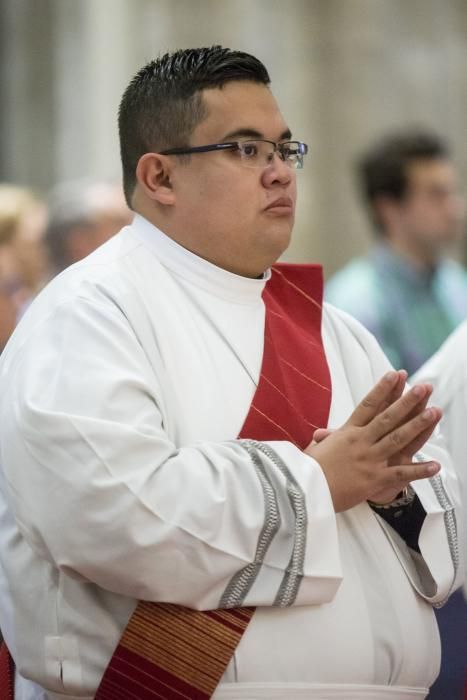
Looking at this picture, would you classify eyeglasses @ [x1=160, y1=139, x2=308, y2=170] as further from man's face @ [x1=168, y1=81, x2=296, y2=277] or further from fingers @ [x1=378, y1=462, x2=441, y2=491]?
fingers @ [x1=378, y1=462, x2=441, y2=491]

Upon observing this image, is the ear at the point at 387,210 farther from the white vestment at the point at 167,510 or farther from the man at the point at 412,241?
the white vestment at the point at 167,510

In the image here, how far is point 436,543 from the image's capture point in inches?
131

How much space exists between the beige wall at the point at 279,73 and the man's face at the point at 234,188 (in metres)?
5.78

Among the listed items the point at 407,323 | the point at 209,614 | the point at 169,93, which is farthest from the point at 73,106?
the point at 209,614

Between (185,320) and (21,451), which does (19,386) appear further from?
(185,320)

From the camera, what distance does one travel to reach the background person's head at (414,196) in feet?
23.2

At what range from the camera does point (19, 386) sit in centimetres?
300

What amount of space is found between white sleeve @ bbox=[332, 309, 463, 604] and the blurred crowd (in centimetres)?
253

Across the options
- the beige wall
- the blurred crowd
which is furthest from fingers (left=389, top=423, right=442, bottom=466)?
the beige wall

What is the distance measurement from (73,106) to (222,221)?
6.25m

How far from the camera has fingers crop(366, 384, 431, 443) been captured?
2.98 metres

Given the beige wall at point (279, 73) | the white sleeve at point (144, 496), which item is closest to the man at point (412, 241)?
the beige wall at point (279, 73)

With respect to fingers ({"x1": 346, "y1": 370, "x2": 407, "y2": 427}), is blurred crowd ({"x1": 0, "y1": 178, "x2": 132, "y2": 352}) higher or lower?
lower

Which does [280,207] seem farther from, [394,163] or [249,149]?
[394,163]
